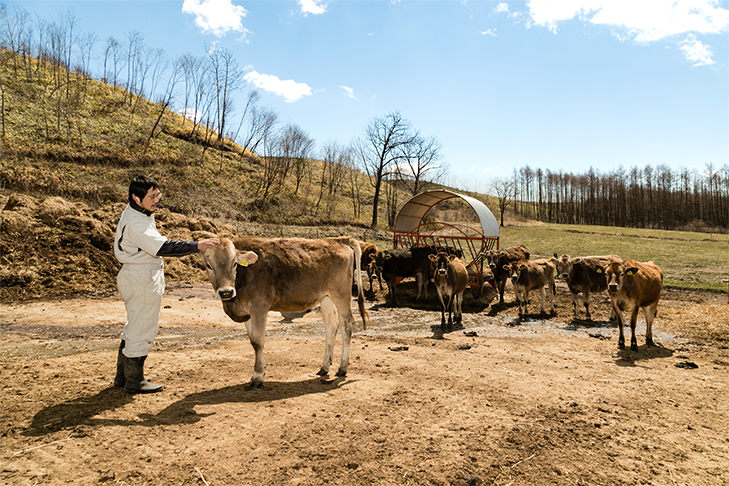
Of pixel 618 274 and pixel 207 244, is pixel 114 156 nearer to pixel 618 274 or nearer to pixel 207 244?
pixel 207 244

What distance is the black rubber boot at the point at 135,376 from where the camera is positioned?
16.2ft

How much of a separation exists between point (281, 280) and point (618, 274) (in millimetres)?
8192

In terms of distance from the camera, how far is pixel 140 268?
191 inches

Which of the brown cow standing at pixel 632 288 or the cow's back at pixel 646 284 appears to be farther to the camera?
the cow's back at pixel 646 284

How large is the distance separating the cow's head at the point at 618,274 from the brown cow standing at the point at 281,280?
20.6ft

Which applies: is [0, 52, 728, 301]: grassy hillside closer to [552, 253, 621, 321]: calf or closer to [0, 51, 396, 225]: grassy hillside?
[0, 51, 396, 225]: grassy hillside

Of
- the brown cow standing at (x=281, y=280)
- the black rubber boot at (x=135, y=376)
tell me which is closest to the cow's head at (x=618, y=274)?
the brown cow standing at (x=281, y=280)

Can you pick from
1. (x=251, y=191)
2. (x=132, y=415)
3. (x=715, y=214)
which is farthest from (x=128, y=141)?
(x=715, y=214)

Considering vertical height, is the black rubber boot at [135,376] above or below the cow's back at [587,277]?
below

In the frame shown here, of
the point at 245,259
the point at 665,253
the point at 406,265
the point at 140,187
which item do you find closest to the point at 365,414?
the point at 245,259

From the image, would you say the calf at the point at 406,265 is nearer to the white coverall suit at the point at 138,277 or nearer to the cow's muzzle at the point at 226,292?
the cow's muzzle at the point at 226,292

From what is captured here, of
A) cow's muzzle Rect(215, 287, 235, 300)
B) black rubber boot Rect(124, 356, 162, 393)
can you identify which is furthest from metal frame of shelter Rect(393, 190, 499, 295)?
black rubber boot Rect(124, 356, 162, 393)

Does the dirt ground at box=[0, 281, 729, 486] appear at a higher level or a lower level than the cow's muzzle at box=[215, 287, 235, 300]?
lower

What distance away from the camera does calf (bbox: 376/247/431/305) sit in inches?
628
